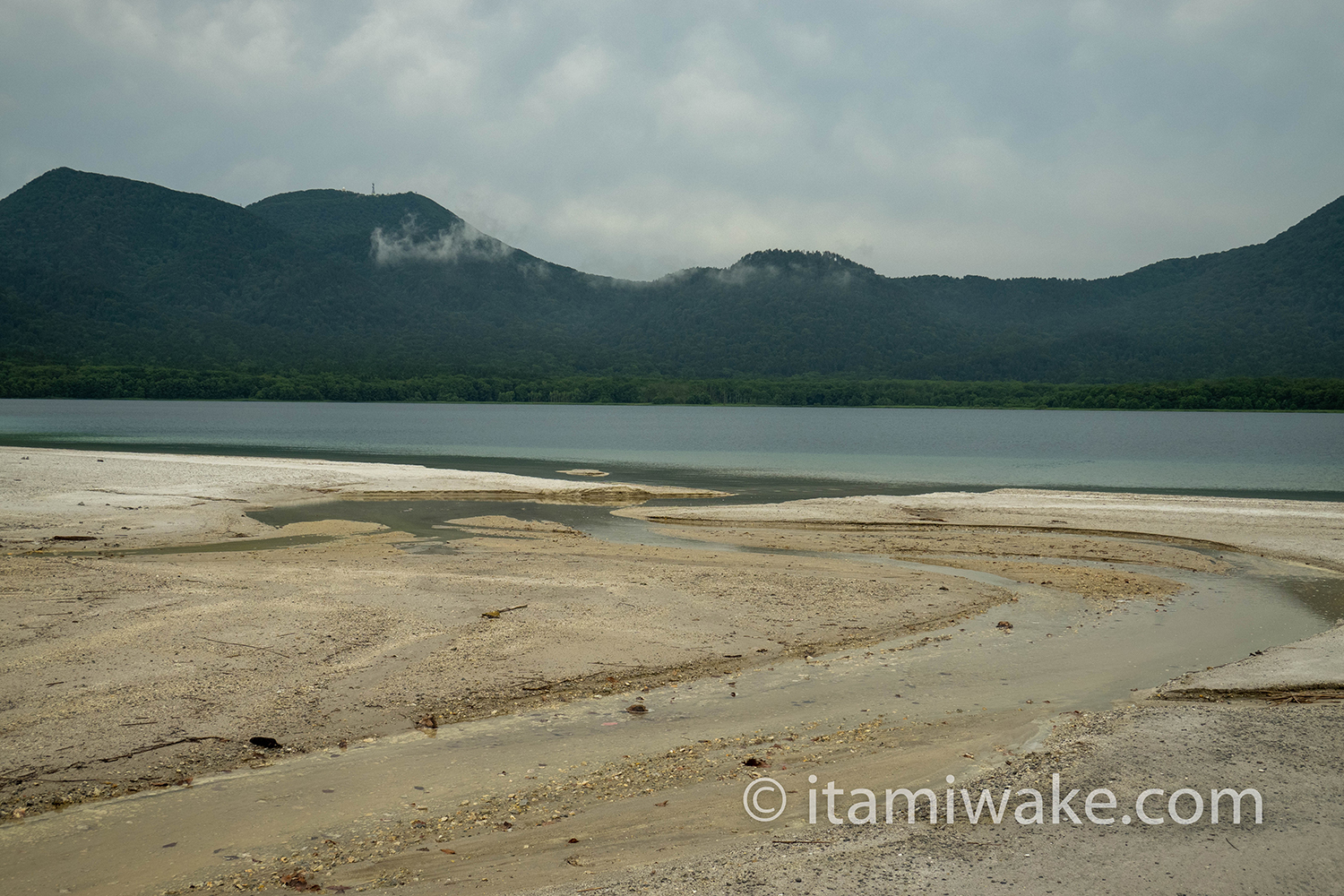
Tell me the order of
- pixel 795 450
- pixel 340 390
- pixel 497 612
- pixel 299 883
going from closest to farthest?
pixel 299 883
pixel 497 612
pixel 795 450
pixel 340 390

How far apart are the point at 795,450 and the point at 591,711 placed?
61.0m

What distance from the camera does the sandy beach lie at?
5.49 m

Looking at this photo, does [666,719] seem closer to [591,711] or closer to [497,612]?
[591,711]

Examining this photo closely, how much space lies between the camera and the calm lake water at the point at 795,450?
144 feet

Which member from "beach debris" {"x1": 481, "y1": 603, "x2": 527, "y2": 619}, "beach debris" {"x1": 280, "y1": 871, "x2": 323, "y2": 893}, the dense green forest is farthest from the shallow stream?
the dense green forest

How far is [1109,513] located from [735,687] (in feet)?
77.4

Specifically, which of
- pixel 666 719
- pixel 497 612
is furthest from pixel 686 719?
pixel 497 612

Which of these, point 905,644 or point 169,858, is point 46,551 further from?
point 905,644

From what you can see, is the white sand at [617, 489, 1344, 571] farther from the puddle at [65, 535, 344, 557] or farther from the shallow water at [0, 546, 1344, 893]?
the puddle at [65, 535, 344, 557]

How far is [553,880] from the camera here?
5.25 m

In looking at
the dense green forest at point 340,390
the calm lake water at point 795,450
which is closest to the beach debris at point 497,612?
the calm lake water at point 795,450

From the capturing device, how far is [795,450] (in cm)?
Answer: 6881

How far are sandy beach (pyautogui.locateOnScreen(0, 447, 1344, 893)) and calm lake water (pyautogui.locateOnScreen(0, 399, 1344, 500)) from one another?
1998 cm

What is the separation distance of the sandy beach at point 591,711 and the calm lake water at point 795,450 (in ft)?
65.5
